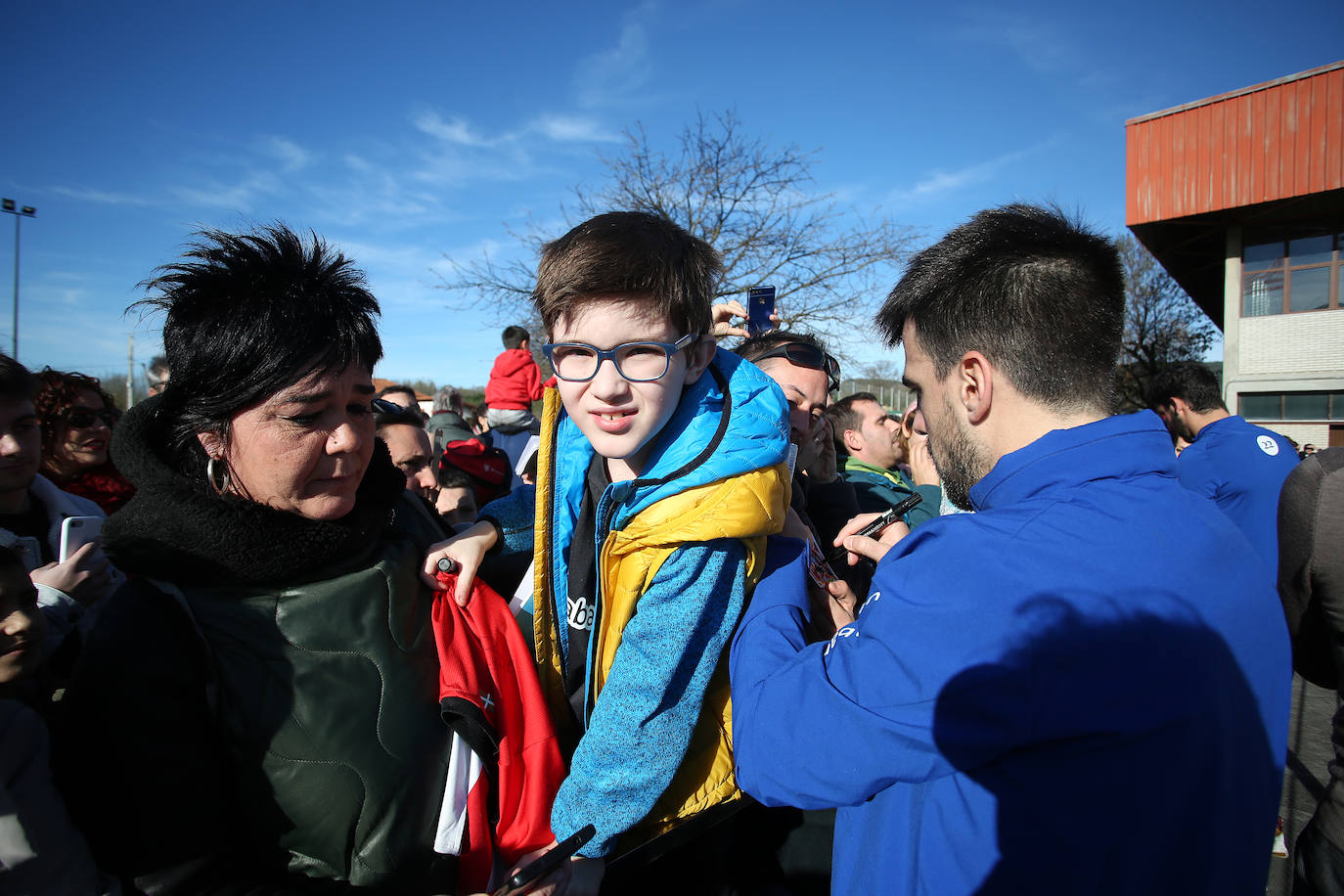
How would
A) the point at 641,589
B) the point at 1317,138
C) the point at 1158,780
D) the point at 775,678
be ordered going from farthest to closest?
the point at 1317,138 < the point at 641,589 < the point at 775,678 < the point at 1158,780

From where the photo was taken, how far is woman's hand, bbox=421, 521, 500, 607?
153 centimetres

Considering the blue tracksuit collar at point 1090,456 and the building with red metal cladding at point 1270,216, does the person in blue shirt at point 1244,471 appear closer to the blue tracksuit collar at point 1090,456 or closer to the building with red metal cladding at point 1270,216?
the blue tracksuit collar at point 1090,456

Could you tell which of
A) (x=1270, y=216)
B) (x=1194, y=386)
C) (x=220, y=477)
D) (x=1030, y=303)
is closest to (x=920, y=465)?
(x=1030, y=303)

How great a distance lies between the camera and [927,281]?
5.13 ft

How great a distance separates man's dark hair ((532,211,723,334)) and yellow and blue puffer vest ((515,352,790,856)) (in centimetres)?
21

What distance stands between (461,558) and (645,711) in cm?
58

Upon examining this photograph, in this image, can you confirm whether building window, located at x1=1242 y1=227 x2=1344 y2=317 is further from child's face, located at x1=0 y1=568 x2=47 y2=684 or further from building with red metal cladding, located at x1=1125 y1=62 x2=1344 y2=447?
child's face, located at x1=0 y1=568 x2=47 y2=684

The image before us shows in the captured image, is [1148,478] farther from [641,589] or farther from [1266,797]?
[641,589]

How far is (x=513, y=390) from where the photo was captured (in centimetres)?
654

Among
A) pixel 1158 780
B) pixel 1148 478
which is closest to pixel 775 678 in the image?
pixel 1158 780

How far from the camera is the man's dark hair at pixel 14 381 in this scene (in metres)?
2.33

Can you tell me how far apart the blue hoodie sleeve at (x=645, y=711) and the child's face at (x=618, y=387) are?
32 cm

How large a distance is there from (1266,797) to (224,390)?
211 cm

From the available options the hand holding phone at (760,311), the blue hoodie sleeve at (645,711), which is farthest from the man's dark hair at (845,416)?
the blue hoodie sleeve at (645,711)
